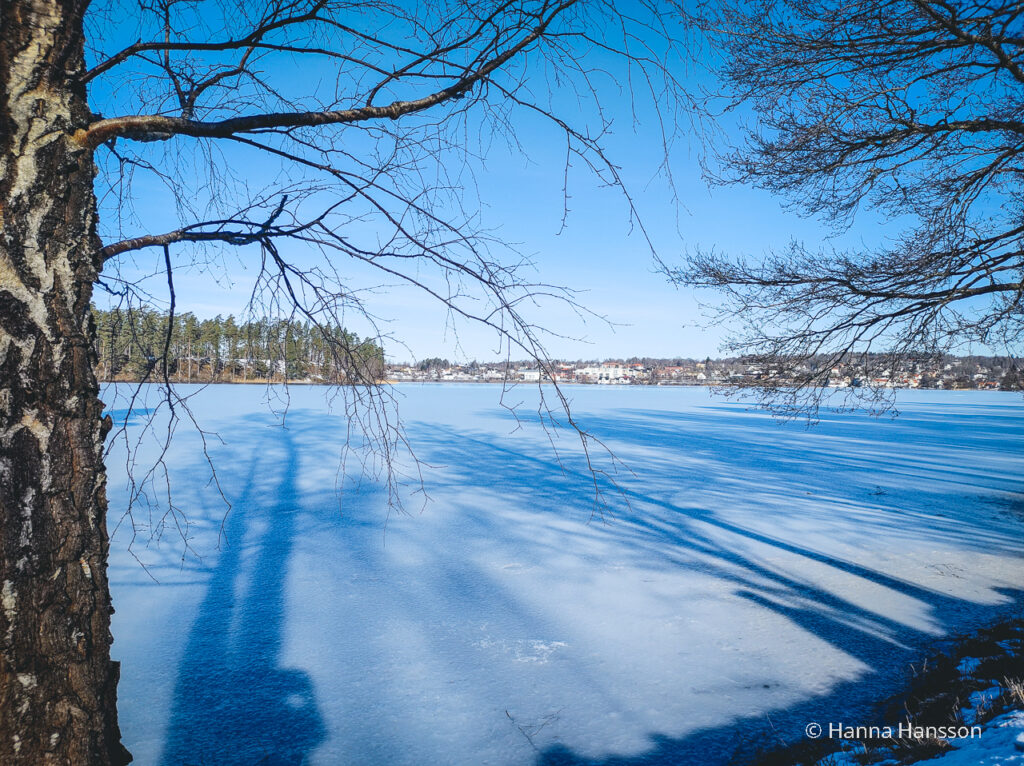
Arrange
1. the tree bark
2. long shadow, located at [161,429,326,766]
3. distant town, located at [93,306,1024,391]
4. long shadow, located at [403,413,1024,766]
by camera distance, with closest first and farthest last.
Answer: the tree bark < distant town, located at [93,306,1024,391] < long shadow, located at [161,429,326,766] < long shadow, located at [403,413,1024,766]

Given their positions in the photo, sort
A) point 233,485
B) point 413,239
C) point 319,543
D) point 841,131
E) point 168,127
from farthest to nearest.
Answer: point 233,485
point 319,543
point 841,131
point 413,239
point 168,127

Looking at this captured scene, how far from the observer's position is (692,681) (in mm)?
4059

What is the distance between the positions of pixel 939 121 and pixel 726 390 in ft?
9.63

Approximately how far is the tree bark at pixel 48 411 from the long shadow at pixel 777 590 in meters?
2.88

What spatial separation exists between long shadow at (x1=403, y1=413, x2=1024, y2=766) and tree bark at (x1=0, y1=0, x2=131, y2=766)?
114 inches

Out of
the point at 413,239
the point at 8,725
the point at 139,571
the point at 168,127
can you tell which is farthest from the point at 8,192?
the point at 139,571

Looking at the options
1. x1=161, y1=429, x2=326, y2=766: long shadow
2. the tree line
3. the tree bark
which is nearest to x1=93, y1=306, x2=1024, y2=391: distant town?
the tree line

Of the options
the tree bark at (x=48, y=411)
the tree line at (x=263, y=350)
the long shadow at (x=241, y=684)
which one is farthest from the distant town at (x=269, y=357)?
the long shadow at (x=241, y=684)

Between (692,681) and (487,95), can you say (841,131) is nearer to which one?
(487,95)

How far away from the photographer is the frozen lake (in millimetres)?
3490

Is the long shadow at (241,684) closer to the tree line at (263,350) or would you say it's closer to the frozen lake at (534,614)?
the frozen lake at (534,614)

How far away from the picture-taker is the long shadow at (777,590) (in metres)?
3.40

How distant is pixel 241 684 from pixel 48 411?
3.65 m

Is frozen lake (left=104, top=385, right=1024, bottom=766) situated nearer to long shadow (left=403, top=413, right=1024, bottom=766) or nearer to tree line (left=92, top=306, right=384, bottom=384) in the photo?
long shadow (left=403, top=413, right=1024, bottom=766)
